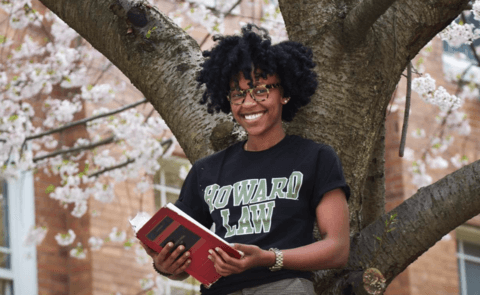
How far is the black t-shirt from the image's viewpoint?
2961 millimetres

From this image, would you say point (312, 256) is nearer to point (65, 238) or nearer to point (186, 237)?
point (186, 237)

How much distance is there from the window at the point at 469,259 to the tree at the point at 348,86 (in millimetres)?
7022

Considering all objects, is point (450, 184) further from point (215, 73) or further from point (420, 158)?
point (420, 158)

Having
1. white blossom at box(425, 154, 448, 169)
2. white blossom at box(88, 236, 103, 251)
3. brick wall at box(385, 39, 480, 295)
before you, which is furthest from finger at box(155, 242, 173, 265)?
white blossom at box(425, 154, 448, 169)

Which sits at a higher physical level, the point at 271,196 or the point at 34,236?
the point at 34,236

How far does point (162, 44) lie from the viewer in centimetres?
380

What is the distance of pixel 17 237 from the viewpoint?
8398mm

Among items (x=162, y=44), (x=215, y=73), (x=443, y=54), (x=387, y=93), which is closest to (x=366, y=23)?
(x=387, y=93)

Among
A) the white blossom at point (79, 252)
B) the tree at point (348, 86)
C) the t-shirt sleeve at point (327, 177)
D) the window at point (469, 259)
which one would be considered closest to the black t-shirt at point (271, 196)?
the t-shirt sleeve at point (327, 177)

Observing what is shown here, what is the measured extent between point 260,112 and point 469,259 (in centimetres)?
788

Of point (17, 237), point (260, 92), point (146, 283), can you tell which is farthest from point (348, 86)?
point (17, 237)

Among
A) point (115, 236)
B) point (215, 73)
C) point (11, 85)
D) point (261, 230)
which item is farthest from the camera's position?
point (115, 236)

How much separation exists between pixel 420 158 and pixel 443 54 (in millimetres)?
1882

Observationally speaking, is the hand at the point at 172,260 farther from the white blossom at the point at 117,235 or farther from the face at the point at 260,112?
the white blossom at the point at 117,235
